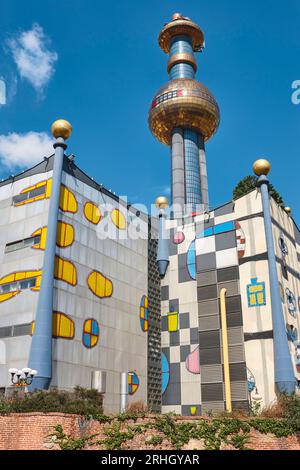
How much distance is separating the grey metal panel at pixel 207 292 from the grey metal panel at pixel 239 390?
6.04 meters

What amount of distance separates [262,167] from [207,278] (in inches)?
351

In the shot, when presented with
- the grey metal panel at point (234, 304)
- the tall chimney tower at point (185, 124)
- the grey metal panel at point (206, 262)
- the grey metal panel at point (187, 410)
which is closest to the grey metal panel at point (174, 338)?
the grey metal panel at point (187, 410)

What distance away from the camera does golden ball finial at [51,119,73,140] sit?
2844 cm

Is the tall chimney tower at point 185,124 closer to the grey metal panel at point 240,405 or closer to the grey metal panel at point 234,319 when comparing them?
the grey metal panel at point 234,319

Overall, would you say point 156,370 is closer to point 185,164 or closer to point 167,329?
point 167,329

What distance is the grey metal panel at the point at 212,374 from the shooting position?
95.7 ft

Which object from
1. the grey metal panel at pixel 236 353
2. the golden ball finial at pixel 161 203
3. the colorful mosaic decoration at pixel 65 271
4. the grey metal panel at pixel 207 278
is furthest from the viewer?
the golden ball finial at pixel 161 203

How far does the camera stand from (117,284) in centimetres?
3119

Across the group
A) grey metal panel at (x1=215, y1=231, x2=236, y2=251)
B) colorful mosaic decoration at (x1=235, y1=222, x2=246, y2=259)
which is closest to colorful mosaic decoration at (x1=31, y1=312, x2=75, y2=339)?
grey metal panel at (x1=215, y1=231, x2=236, y2=251)

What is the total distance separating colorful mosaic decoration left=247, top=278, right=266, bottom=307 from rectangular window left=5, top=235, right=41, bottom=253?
14.2 m

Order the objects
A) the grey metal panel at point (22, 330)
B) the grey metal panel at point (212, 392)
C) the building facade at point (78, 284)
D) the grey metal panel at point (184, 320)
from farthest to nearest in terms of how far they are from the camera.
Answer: the grey metal panel at point (184, 320)
the grey metal panel at point (212, 392)
the building facade at point (78, 284)
the grey metal panel at point (22, 330)

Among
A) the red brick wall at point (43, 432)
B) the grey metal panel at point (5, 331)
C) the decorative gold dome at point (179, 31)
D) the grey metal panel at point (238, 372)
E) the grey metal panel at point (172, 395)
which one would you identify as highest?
the decorative gold dome at point (179, 31)

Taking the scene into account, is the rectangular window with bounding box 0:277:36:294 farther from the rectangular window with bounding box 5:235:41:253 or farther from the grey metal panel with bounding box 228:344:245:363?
the grey metal panel with bounding box 228:344:245:363

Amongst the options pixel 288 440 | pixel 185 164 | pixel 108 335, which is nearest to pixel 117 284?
pixel 108 335
